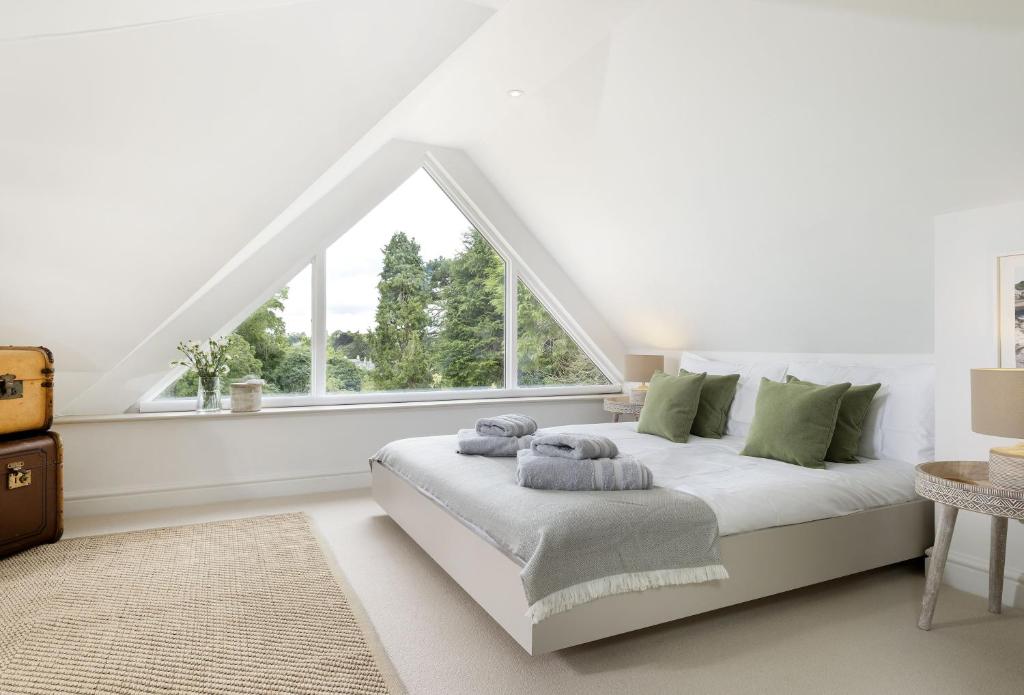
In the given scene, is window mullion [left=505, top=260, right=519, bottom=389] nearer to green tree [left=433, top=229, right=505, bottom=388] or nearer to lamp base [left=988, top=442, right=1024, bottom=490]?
green tree [left=433, top=229, right=505, bottom=388]

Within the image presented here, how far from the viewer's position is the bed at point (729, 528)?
87.9 inches

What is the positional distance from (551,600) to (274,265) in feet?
11.0

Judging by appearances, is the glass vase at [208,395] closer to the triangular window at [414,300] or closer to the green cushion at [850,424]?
the triangular window at [414,300]

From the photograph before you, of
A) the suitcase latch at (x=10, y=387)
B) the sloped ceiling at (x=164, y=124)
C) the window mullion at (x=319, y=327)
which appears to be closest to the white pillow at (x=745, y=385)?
the sloped ceiling at (x=164, y=124)

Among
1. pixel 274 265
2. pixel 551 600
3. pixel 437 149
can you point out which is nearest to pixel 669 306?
pixel 437 149

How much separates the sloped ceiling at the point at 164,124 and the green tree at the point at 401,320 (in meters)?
1.63

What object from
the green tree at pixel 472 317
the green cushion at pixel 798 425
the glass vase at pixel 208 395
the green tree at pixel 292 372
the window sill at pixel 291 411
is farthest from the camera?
the green tree at pixel 472 317

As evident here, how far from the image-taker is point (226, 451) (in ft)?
14.1

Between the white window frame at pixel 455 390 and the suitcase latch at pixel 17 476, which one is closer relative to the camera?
the suitcase latch at pixel 17 476

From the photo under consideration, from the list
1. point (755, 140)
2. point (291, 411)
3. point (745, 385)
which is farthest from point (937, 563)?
point (291, 411)

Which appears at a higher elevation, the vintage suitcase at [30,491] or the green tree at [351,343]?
the green tree at [351,343]

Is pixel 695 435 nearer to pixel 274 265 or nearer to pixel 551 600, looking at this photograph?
pixel 551 600

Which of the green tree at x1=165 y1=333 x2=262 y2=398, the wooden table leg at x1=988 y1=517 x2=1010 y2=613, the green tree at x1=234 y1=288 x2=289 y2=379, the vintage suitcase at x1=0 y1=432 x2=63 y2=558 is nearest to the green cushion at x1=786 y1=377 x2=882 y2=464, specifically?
the wooden table leg at x1=988 y1=517 x2=1010 y2=613

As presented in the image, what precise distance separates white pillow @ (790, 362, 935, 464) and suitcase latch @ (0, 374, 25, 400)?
170 inches
